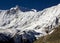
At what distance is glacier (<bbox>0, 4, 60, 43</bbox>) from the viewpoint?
76125 millimetres

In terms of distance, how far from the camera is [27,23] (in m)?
97.3

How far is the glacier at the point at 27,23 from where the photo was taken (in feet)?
250

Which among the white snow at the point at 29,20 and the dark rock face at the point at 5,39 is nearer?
the dark rock face at the point at 5,39

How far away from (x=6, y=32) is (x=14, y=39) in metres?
3.58

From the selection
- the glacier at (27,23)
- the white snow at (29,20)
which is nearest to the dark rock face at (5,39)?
the glacier at (27,23)

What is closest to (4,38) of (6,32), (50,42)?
(6,32)

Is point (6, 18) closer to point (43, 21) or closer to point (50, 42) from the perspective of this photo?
point (43, 21)

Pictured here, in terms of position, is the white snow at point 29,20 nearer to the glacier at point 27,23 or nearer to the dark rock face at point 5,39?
the glacier at point 27,23

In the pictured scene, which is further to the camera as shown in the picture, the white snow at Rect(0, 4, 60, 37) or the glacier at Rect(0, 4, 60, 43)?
the white snow at Rect(0, 4, 60, 37)

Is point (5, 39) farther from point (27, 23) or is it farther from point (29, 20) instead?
point (29, 20)

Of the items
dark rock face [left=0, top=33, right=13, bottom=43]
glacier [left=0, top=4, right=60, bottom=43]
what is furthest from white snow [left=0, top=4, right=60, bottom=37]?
dark rock face [left=0, top=33, right=13, bottom=43]

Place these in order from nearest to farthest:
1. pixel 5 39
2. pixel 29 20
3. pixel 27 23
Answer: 1. pixel 5 39
2. pixel 27 23
3. pixel 29 20

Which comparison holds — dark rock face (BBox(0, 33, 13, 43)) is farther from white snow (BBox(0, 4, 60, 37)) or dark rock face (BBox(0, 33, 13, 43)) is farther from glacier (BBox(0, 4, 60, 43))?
white snow (BBox(0, 4, 60, 37))

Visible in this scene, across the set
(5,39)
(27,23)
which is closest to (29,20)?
(27,23)
